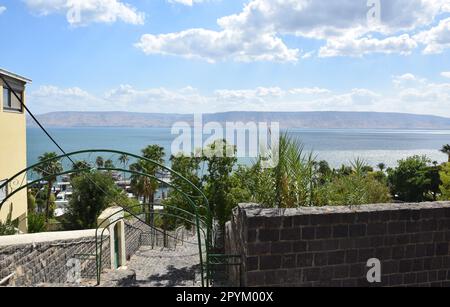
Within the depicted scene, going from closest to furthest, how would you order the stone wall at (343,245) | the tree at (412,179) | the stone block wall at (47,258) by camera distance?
the stone wall at (343,245) → the stone block wall at (47,258) → the tree at (412,179)

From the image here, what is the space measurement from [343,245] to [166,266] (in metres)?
13.1

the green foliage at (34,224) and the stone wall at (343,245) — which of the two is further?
the green foliage at (34,224)

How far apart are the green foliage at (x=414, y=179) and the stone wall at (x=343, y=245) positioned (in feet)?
104

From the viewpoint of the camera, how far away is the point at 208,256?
217 inches

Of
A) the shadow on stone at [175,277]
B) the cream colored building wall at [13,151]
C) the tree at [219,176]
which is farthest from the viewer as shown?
the tree at [219,176]

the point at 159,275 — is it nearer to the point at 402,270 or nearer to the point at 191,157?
the point at 191,157

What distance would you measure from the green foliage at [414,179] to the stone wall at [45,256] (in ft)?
103

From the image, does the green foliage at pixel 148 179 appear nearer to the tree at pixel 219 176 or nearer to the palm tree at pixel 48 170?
the palm tree at pixel 48 170

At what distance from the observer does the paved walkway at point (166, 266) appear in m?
13.8

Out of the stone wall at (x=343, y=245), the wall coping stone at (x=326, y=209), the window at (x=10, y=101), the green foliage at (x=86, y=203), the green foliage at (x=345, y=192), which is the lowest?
the green foliage at (x=86, y=203)

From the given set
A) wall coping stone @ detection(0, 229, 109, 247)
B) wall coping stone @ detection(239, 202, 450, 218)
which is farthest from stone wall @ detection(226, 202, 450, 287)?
wall coping stone @ detection(0, 229, 109, 247)

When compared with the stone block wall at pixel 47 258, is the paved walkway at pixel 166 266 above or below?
below

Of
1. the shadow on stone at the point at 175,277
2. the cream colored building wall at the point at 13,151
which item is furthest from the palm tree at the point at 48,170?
the shadow on stone at the point at 175,277
